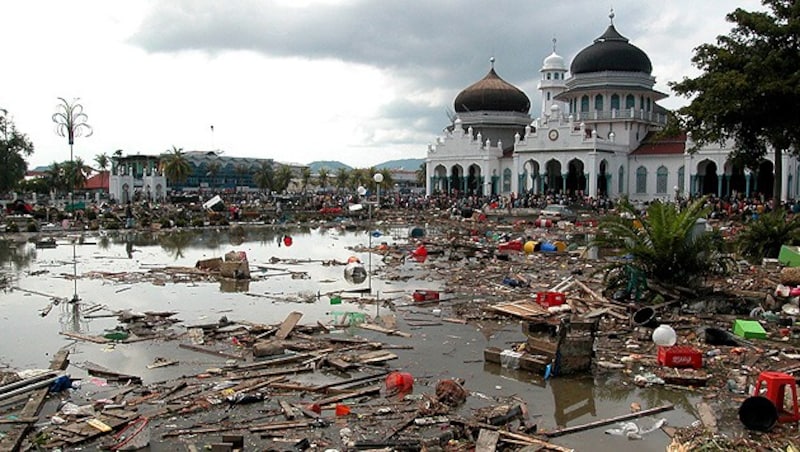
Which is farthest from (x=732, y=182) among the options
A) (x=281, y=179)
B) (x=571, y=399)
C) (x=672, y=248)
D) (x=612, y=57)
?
(x=281, y=179)

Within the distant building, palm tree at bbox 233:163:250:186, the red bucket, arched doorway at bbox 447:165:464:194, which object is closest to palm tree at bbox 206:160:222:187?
the distant building

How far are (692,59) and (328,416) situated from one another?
95.1 ft

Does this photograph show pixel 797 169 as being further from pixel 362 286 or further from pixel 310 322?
pixel 310 322

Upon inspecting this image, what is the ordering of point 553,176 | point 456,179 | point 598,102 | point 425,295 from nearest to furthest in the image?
1. point 425,295
2. point 598,102
3. point 553,176
4. point 456,179

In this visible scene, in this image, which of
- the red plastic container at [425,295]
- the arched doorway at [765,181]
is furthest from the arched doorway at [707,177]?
the red plastic container at [425,295]

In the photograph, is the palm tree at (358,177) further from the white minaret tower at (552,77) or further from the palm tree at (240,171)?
the white minaret tower at (552,77)

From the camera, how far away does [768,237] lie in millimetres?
21609

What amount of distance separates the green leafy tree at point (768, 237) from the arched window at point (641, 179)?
39420 millimetres

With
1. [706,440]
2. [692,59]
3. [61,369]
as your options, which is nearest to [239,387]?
[61,369]

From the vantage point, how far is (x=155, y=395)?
30.6ft

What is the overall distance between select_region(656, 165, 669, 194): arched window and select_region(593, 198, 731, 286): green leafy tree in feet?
152

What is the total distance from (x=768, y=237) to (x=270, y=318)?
15.9m

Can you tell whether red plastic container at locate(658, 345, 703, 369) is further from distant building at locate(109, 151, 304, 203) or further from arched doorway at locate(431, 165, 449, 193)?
distant building at locate(109, 151, 304, 203)

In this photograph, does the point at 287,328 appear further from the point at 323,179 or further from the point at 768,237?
the point at 323,179
